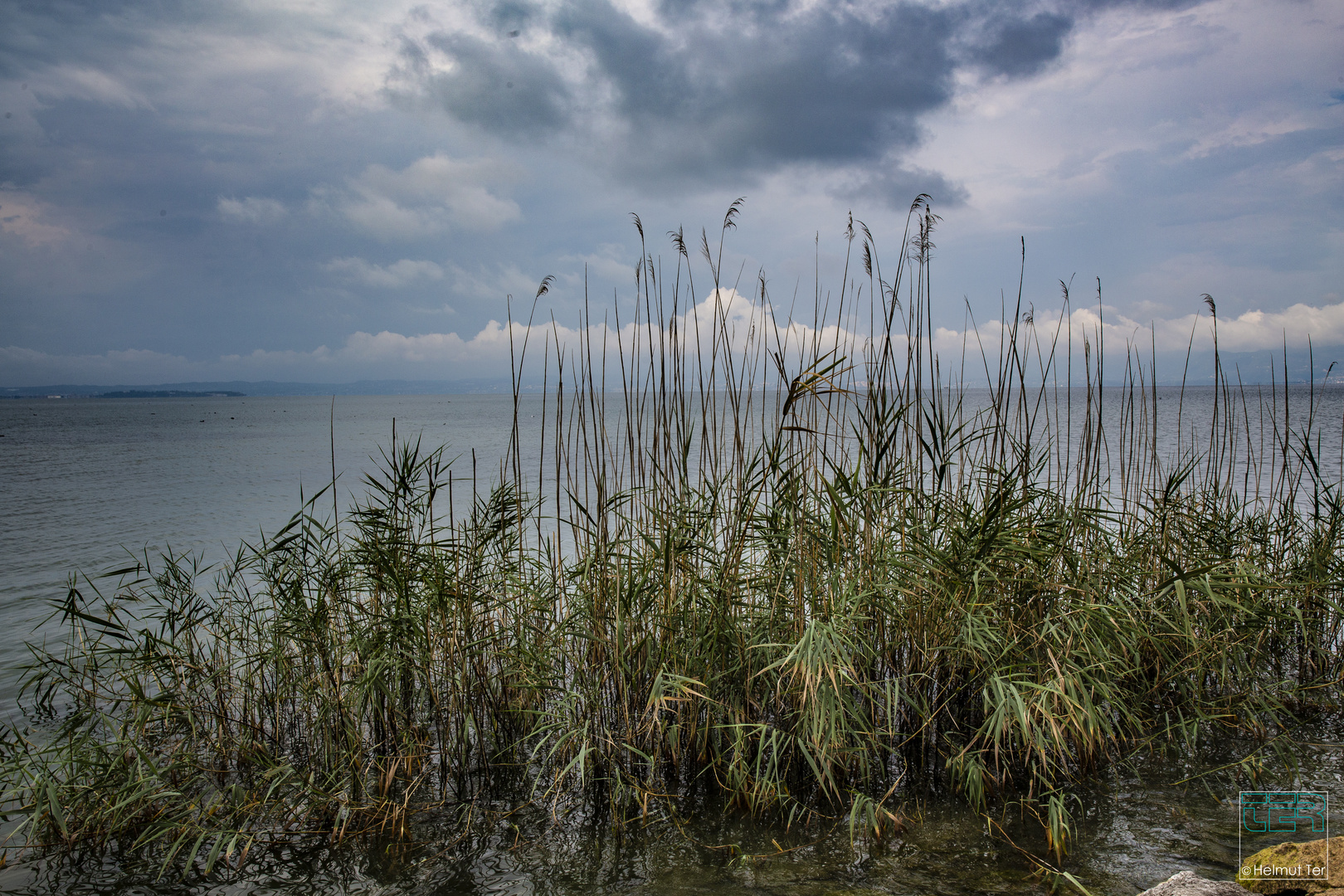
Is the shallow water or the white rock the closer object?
the white rock

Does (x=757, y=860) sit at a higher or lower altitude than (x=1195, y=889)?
lower

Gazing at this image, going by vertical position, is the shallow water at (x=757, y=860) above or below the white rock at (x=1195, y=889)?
below

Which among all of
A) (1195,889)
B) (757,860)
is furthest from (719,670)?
(1195,889)

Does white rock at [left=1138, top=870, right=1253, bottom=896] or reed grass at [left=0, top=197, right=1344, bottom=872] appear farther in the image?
reed grass at [left=0, top=197, right=1344, bottom=872]

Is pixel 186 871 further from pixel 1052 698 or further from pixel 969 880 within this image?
pixel 1052 698

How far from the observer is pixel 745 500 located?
119 inches

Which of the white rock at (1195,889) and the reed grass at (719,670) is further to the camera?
the reed grass at (719,670)

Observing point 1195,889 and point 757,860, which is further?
point 757,860

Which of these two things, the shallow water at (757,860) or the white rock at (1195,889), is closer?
the white rock at (1195,889)

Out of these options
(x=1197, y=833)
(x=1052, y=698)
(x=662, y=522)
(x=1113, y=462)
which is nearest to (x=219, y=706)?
(x=662, y=522)

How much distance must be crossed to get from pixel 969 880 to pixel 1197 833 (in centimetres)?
101

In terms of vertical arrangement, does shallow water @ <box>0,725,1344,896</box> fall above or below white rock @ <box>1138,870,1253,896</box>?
below

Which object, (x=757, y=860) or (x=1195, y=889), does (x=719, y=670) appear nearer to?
(x=757, y=860)

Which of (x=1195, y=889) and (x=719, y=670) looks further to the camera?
(x=719, y=670)
